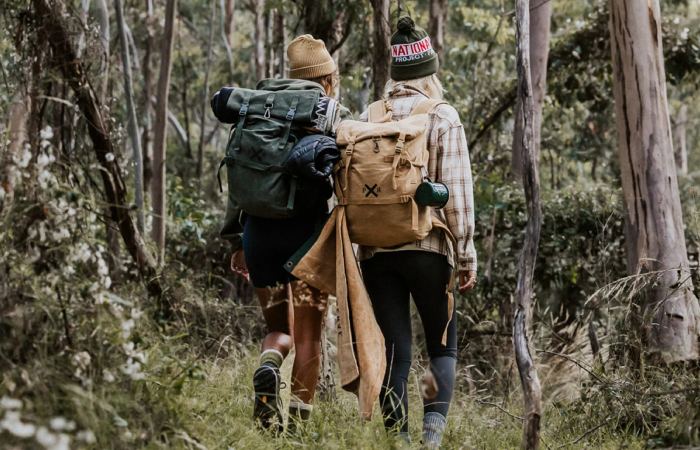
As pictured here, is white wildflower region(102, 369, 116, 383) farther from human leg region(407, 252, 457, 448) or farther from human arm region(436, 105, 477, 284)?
human arm region(436, 105, 477, 284)

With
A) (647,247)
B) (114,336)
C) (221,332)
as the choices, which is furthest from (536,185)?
(221,332)

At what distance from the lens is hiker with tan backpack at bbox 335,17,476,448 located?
177 inches

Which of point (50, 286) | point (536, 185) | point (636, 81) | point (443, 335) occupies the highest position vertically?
point (636, 81)

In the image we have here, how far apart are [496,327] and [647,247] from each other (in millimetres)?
2228

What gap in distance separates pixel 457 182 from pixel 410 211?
34 cm

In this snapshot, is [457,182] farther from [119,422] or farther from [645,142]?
[645,142]

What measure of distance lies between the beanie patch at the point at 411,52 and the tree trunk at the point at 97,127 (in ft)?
5.79

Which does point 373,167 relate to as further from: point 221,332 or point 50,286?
point 221,332

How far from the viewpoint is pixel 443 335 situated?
479 cm

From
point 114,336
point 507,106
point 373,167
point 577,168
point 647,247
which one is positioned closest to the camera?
point 114,336

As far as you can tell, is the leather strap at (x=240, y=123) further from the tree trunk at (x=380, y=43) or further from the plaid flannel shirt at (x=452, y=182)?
the tree trunk at (x=380, y=43)

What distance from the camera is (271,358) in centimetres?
479

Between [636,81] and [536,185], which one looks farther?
[636,81]

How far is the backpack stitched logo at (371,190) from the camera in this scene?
453 centimetres
